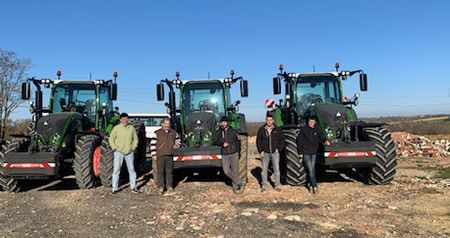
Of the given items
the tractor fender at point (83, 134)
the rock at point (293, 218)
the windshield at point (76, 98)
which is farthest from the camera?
the windshield at point (76, 98)

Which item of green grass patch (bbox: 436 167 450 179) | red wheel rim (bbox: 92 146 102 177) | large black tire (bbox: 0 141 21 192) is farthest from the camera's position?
green grass patch (bbox: 436 167 450 179)

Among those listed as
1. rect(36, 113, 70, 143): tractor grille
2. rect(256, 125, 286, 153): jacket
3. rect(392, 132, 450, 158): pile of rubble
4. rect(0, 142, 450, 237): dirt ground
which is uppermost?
rect(36, 113, 70, 143): tractor grille

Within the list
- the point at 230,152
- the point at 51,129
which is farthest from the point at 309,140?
the point at 51,129

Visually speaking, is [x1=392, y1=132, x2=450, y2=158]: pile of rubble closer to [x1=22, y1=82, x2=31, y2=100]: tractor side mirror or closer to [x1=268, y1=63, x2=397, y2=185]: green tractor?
[x1=268, y1=63, x2=397, y2=185]: green tractor

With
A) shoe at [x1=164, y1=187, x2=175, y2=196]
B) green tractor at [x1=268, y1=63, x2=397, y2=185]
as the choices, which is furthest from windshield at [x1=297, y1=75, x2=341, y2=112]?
shoe at [x1=164, y1=187, x2=175, y2=196]

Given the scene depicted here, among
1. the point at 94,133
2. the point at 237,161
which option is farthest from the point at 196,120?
the point at 94,133

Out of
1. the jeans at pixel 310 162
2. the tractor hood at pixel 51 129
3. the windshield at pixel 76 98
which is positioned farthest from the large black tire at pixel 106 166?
the jeans at pixel 310 162

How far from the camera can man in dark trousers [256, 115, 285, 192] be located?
8406mm

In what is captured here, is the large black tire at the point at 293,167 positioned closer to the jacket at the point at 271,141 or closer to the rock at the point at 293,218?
the jacket at the point at 271,141

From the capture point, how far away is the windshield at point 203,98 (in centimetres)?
1029

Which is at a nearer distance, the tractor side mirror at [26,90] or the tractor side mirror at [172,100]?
the tractor side mirror at [26,90]

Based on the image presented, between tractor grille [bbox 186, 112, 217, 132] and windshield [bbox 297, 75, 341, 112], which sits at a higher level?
windshield [bbox 297, 75, 341, 112]

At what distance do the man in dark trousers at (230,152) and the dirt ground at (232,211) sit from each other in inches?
11.9

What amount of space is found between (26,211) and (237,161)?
159 inches
